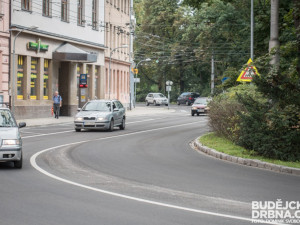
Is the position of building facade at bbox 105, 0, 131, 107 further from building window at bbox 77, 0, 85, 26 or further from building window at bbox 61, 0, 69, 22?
building window at bbox 61, 0, 69, 22

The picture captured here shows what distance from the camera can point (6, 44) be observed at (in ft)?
126

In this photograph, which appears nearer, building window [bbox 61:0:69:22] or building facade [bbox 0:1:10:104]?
building facade [bbox 0:1:10:104]

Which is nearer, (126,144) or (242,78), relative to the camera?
(126,144)

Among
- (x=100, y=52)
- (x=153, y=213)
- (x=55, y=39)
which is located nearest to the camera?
(x=153, y=213)

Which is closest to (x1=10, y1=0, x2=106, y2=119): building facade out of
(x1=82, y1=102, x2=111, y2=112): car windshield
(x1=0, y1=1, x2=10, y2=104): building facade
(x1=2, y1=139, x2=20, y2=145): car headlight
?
(x1=0, y1=1, x2=10, y2=104): building facade

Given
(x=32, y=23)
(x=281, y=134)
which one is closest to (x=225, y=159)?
(x=281, y=134)

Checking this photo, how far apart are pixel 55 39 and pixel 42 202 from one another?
3704 centimetres

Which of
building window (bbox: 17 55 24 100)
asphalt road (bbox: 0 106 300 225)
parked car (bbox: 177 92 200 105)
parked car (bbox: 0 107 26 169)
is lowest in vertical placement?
asphalt road (bbox: 0 106 300 225)

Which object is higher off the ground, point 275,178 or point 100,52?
point 100,52

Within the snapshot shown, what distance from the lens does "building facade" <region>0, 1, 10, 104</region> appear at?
3803cm

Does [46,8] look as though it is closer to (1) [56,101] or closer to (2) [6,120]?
(1) [56,101]

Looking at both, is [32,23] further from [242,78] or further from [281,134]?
[281,134]

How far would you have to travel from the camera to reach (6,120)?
48.4 feet

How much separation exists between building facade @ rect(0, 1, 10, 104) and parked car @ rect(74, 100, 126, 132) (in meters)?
9.58
